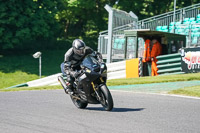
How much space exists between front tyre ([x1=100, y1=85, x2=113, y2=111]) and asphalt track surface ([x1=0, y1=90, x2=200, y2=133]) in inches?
5.1

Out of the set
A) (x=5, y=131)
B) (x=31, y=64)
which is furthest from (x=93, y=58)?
(x=31, y=64)

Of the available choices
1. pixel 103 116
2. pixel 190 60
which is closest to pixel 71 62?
pixel 103 116

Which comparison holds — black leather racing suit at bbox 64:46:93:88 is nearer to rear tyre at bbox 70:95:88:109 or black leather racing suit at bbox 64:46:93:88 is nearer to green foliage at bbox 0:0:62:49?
rear tyre at bbox 70:95:88:109

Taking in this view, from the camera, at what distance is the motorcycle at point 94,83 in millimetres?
9109

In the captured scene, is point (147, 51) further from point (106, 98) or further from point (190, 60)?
point (106, 98)

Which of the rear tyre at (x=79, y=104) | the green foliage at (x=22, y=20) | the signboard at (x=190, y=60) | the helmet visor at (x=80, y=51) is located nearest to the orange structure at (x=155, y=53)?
the signboard at (x=190, y=60)

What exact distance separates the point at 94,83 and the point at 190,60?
10.1m

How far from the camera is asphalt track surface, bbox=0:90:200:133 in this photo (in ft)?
24.4

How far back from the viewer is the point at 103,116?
28.6 ft

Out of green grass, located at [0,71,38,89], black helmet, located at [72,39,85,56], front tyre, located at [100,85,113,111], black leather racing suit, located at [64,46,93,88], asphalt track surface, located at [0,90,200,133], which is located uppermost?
black helmet, located at [72,39,85,56]

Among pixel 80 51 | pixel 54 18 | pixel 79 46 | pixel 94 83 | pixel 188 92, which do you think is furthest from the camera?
pixel 54 18

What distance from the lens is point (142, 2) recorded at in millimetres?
43562

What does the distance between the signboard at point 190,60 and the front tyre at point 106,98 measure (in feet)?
32.2

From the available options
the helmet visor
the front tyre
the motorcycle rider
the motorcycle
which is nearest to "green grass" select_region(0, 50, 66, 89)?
Result: the motorcycle rider
